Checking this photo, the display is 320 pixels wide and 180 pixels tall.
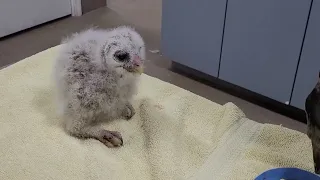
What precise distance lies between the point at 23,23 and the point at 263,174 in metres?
1.88

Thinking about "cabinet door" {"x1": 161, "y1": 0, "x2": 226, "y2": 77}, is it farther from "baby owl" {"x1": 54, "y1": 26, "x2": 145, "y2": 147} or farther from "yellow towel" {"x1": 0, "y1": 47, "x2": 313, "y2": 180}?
"baby owl" {"x1": 54, "y1": 26, "x2": 145, "y2": 147}

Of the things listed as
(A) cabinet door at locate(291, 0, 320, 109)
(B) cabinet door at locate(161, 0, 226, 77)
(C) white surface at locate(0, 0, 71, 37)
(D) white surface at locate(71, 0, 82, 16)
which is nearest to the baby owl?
(B) cabinet door at locate(161, 0, 226, 77)

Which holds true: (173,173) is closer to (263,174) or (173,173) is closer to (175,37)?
(263,174)

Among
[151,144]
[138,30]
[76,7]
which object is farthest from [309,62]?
[76,7]

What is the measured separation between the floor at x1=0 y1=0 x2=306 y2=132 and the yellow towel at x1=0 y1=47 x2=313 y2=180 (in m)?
0.35

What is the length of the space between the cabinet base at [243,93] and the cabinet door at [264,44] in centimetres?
10

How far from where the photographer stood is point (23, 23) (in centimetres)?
267

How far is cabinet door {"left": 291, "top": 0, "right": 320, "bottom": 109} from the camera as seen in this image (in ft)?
5.54

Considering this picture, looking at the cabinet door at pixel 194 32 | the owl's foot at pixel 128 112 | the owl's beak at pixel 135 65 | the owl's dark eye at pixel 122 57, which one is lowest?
the owl's foot at pixel 128 112

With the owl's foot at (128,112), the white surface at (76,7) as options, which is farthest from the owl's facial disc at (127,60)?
the white surface at (76,7)

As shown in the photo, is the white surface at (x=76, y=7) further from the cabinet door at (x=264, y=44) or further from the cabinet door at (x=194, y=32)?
the cabinet door at (x=264, y=44)

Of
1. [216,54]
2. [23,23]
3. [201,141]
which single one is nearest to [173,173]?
[201,141]

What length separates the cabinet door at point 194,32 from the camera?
6.51ft

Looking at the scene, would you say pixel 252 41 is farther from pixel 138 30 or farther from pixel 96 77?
pixel 138 30
